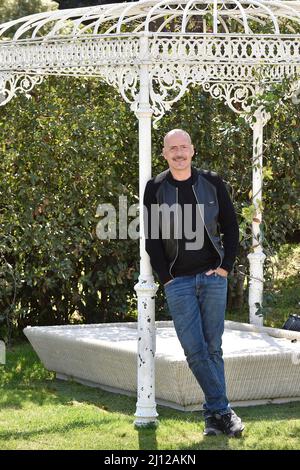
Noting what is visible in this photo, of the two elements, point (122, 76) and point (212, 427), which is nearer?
point (212, 427)

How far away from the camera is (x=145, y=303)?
694 centimetres

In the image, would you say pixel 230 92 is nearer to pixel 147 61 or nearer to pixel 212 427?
pixel 147 61

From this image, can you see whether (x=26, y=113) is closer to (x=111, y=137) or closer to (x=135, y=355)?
(x=111, y=137)

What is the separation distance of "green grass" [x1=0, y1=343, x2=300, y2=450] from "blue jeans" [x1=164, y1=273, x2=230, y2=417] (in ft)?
0.99

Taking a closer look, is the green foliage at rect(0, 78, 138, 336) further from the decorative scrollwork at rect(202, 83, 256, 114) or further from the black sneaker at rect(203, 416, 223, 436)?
the black sneaker at rect(203, 416, 223, 436)

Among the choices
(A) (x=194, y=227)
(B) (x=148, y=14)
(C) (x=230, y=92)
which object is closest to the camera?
(A) (x=194, y=227)

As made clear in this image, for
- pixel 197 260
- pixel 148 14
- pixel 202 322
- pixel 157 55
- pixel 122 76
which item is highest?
pixel 148 14

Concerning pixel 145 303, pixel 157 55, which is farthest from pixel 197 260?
pixel 157 55

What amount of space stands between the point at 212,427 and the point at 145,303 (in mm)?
888

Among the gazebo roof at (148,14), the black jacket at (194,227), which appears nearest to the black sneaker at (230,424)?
the black jacket at (194,227)

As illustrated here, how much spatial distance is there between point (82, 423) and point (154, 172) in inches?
154

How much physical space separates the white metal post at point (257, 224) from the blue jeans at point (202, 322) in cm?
190

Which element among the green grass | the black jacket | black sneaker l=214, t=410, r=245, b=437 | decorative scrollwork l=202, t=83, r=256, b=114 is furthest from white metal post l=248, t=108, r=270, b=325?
black sneaker l=214, t=410, r=245, b=437
